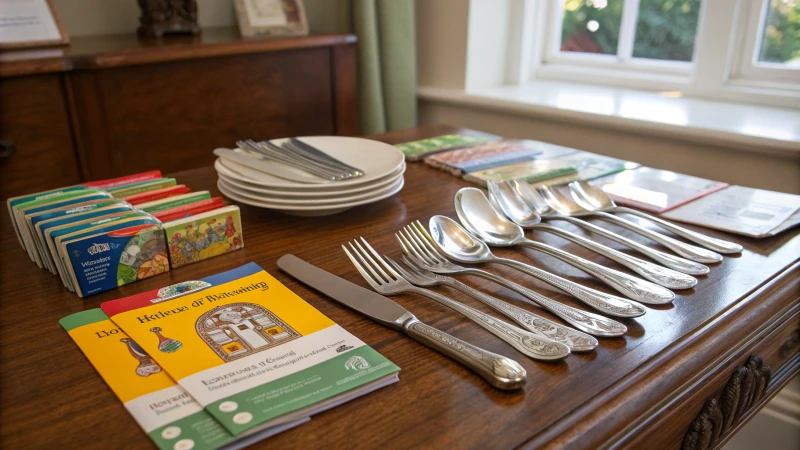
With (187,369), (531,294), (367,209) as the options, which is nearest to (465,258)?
(531,294)

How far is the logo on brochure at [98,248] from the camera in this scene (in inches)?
25.2

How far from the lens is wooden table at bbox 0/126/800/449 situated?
457 mm

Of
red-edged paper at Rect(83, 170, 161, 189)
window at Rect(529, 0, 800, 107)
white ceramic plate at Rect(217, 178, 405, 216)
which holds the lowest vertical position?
white ceramic plate at Rect(217, 178, 405, 216)

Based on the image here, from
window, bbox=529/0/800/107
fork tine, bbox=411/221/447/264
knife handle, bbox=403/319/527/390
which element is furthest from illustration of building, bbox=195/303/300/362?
window, bbox=529/0/800/107

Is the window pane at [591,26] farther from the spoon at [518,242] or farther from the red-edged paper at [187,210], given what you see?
the red-edged paper at [187,210]

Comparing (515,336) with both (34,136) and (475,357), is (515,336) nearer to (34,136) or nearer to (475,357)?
(475,357)

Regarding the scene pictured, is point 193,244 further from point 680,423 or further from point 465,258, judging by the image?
point 680,423

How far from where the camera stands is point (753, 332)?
640mm

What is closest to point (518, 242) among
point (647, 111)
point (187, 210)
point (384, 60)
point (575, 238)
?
point (575, 238)

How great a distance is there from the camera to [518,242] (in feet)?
2.54

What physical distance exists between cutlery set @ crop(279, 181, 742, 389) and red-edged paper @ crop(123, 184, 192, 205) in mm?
248

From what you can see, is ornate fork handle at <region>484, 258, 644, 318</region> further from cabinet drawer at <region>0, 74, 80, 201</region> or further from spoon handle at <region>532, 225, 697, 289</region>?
cabinet drawer at <region>0, 74, 80, 201</region>

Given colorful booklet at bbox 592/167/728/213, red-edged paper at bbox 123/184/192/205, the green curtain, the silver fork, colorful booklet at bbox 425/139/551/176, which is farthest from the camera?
the green curtain

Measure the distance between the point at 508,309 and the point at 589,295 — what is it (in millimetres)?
91
